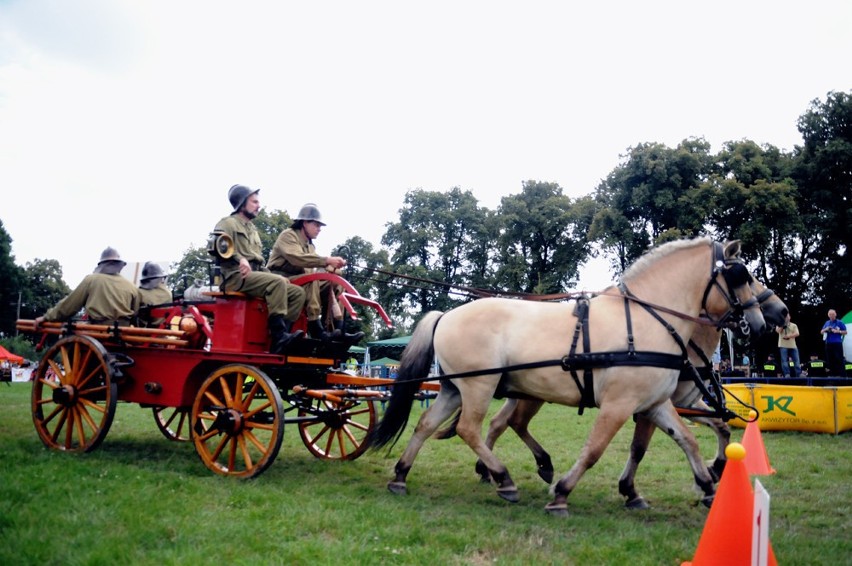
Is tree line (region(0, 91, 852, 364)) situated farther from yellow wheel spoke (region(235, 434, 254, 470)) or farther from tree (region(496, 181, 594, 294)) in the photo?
yellow wheel spoke (region(235, 434, 254, 470))

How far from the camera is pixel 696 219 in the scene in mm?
27484

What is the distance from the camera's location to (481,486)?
22.4 ft

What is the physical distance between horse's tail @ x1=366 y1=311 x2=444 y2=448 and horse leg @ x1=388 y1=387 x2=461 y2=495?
0.66 ft

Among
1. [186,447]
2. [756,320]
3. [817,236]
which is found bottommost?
[186,447]

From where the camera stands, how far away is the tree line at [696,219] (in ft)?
86.5

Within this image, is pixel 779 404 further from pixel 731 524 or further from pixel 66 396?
pixel 66 396

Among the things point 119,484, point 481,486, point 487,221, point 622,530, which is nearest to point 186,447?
point 119,484

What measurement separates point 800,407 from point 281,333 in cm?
915

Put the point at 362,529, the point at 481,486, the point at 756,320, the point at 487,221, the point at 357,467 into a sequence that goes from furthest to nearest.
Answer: the point at 487,221 → the point at 357,467 → the point at 481,486 → the point at 756,320 → the point at 362,529

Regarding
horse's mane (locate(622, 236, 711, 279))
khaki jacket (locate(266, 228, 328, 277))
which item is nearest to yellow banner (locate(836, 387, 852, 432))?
horse's mane (locate(622, 236, 711, 279))

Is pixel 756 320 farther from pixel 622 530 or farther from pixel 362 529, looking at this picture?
pixel 362 529

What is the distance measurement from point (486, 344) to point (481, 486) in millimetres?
1665

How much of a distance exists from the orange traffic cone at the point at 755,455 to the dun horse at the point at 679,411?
589 mm

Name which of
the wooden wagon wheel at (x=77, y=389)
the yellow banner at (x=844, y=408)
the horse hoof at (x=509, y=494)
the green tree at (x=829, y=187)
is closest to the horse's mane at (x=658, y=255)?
the horse hoof at (x=509, y=494)
